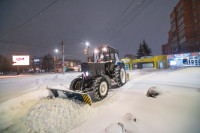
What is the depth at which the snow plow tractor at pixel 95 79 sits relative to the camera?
375cm

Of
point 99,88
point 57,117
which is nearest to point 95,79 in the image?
point 99,88

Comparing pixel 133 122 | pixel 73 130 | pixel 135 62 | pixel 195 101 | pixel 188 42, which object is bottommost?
pixel 73 130

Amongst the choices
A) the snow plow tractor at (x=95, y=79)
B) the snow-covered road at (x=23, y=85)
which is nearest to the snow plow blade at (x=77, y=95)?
the snow plow tractor at (x=95, y=79)

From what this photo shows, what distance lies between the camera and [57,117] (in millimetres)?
2605

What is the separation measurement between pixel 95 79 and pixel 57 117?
2.05m

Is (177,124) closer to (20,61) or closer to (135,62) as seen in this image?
(135,62)

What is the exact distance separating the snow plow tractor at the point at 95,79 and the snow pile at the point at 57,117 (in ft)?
1.37

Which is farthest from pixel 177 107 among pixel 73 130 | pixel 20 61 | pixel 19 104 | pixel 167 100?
pixel 20 61

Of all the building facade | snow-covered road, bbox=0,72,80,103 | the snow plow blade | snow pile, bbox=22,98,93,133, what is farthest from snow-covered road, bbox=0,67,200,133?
the building facade

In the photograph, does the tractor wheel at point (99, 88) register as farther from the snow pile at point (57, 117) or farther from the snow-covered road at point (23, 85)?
the snow-covered road at point (23, 85)

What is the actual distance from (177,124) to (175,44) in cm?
6171

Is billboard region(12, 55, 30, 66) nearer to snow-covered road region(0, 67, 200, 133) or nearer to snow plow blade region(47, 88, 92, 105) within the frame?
snow-covered road region(0, 67, 200, 133)

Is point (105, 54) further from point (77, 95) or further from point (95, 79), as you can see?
point (77, 95)

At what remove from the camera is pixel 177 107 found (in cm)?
269
